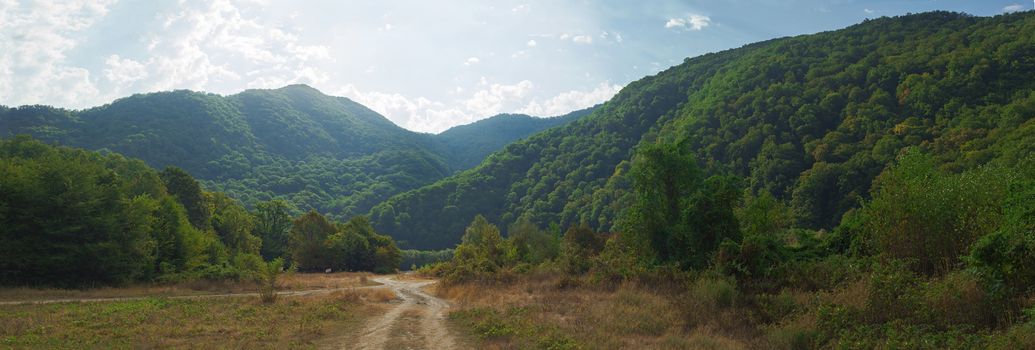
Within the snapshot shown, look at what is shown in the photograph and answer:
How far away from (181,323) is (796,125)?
352 feet

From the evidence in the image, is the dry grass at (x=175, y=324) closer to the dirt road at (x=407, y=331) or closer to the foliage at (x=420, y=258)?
the dirt road at (x=407, y=331)

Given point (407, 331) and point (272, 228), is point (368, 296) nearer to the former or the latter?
point (407, 331)

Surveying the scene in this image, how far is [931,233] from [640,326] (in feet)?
31.7

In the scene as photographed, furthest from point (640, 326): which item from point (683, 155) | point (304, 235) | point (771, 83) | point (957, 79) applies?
point (771, 83)

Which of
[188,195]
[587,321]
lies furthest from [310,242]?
[587,321]

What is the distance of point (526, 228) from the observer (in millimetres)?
64812

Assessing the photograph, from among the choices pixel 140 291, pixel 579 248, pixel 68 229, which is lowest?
pixel 579 248

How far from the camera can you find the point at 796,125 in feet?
337

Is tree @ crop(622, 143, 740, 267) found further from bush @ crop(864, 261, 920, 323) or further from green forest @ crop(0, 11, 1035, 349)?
bush @ crop(864, 261, 920, 323)

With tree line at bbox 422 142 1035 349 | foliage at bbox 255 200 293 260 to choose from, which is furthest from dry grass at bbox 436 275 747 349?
foliage at bbox 255 200 293 260

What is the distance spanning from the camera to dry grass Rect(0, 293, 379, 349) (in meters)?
14.0

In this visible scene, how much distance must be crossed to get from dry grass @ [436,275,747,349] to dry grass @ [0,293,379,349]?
4.87 m

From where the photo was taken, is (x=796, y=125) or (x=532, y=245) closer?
(x=532, y=245)

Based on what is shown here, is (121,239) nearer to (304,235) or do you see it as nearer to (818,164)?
Answer: (304,235)
